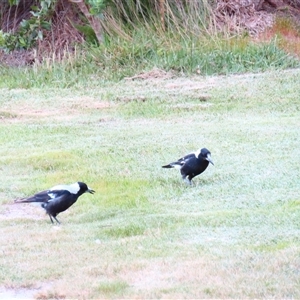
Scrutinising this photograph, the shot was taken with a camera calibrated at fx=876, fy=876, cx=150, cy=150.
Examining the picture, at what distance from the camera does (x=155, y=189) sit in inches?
375

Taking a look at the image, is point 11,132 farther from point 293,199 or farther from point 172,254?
point 172,254

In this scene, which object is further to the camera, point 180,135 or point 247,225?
point 180,135

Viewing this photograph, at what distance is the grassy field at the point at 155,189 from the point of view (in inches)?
246

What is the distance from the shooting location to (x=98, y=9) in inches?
727

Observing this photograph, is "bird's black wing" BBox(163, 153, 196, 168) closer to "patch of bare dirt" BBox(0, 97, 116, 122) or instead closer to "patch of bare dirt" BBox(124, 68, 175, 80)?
"patch of bare dirt" BBox(0, 97, 116, 122)

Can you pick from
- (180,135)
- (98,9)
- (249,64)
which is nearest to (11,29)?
(98,9)

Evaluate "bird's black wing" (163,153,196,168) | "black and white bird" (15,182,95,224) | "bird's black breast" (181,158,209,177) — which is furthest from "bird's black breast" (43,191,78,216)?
"bird's black wing" (163,153,196,168)

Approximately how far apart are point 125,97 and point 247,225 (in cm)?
833

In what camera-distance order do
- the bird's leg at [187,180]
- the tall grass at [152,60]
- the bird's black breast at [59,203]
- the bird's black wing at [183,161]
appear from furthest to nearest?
the tall grass at [152,60]
the bird's leg at [187,180]
the bird's black wing at [183,161]
the bird's black breast at [59,203]

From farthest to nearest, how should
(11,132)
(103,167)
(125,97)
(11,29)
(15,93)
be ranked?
(11,29)
(15,93)
(125,97)
(11,132)
(103,167)

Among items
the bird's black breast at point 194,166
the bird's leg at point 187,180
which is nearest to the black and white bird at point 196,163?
the bird's black breast at point 194,166

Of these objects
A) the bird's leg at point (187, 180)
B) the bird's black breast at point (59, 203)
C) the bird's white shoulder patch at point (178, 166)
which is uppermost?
the bird's black breast at point (59, 203)

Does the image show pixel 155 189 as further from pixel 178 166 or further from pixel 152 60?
pixel 152 60

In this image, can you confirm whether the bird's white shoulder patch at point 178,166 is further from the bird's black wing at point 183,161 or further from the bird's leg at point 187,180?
the bird's leg at point 187,180
